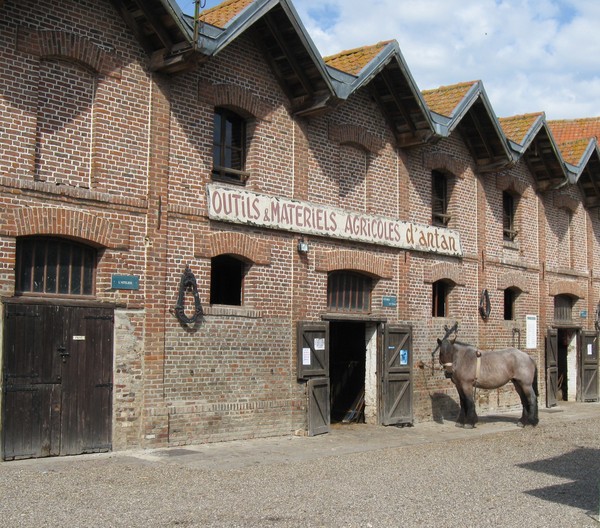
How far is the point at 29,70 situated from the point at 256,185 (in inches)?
170

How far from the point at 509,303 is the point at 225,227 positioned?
33.5 ft

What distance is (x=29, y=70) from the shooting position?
11250mm

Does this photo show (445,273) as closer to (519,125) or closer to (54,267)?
(519,125)

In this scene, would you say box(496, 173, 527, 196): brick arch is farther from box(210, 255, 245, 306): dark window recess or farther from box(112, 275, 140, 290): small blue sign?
box(112, 275, 140, 290): small blue sign

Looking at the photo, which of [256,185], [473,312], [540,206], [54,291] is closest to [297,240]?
[256,185]

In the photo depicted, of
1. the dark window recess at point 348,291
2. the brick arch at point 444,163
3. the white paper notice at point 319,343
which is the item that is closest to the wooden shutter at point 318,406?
the white paper notice at point 319,343

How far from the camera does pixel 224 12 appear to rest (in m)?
14.0

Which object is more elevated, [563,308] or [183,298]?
[563,308]

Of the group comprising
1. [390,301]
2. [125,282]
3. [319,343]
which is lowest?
[319,343]

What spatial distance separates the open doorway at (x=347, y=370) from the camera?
16938 mm

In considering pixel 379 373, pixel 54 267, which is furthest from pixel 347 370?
pixel 54 267

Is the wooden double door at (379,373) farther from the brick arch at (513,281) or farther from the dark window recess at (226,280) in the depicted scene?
the brick arch at (513,281)

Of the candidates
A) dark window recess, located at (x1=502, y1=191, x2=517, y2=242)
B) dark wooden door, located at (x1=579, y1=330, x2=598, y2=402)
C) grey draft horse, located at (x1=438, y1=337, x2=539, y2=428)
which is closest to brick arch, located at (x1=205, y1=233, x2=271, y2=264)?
grey draft horse, located at (x1=438, y1=337, x2=539, y2=428)

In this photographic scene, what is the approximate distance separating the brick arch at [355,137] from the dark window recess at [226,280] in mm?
3373
